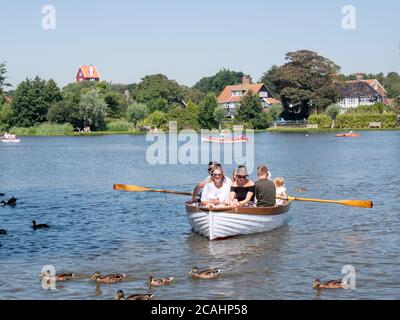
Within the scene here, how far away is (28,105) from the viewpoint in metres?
119

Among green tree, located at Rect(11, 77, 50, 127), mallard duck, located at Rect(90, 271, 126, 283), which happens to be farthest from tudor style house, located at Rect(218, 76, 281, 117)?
mallard duck, located at Rect(90, 271, 126, 283)

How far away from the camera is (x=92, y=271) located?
619 inches

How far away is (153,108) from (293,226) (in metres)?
115

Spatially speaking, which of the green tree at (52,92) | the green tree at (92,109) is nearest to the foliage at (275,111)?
the green tree at (92,109)

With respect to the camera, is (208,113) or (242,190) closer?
(242,190)

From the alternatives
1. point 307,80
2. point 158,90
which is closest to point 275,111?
point 307,80

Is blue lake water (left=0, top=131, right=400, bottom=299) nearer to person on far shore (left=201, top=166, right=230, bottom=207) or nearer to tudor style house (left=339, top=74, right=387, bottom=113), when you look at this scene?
person on far shore (left=201, top=166, right=230, bottom=207)

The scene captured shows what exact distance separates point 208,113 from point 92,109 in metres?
22.4

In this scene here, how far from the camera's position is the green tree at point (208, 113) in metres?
119

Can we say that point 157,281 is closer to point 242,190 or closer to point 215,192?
point 215,192

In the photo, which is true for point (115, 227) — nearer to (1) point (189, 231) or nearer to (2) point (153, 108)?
(1) point (189, 231)

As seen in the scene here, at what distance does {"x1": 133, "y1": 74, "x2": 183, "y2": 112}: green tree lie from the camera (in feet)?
487

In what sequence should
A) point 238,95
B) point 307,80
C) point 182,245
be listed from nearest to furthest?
point 182,245
point 307,80
point 238,95
